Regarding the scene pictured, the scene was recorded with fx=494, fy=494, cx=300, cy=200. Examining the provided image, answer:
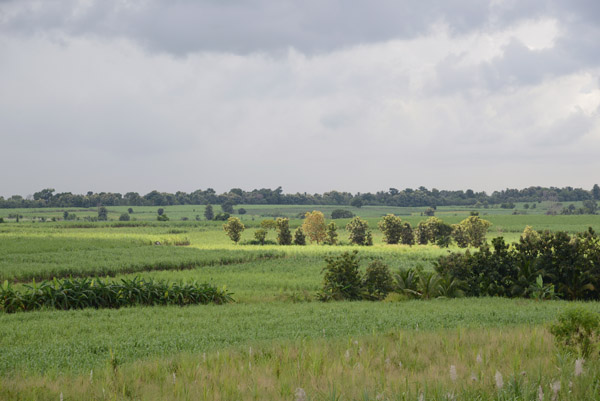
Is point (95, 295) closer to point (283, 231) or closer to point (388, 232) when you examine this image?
point (283, 231)

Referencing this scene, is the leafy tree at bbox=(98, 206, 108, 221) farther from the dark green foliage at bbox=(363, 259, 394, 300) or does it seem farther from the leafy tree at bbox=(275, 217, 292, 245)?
the dark green foliage at bbox=(363, 259, 394, 300)

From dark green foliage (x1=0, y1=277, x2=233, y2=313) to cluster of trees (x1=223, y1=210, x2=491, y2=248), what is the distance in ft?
213

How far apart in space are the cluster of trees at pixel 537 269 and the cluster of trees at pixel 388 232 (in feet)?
214

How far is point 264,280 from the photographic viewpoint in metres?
33.2

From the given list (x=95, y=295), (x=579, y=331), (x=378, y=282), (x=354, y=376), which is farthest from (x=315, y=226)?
(x=354, y=376)

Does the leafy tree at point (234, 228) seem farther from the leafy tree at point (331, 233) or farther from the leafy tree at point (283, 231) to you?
the leafy tree at point (331, 233)

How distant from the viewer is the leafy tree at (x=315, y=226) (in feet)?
313

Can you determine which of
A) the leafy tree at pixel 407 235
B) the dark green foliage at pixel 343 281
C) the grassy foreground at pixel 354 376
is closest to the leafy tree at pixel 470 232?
the leafy tree at pixel 407 235

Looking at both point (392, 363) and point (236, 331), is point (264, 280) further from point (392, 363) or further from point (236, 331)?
point (392, 363)

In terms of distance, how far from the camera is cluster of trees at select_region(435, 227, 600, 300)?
20.4m

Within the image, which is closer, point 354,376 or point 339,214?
point 354,376

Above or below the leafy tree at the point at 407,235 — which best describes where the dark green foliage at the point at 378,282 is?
above

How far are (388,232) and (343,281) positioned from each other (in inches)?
2667

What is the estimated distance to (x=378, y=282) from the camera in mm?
23109
